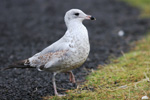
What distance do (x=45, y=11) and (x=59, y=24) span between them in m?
2.00

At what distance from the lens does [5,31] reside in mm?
9445

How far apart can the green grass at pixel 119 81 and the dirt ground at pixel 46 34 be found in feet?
1.04

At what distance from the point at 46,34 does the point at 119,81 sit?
448cm

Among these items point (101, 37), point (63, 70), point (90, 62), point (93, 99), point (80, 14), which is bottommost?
point (93, 99)

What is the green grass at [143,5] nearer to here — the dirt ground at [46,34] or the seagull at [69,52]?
the dirt ground at [46,34]

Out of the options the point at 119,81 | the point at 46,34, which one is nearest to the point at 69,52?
the point at 119,81

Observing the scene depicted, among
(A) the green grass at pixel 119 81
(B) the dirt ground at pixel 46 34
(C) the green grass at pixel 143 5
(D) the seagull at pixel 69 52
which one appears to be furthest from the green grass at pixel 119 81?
(C) the green grass at pixel 143 5

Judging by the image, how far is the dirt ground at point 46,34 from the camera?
15.9ft

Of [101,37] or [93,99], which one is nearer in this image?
[93,99]

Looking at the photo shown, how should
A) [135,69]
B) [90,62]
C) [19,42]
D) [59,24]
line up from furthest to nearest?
1. [59,24]
2. [19,42]
3. [90,62]
4. [135,69]

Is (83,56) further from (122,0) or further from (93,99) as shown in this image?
(122,0)

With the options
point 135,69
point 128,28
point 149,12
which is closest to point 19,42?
point 128,28

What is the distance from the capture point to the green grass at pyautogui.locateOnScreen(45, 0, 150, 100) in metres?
4.00

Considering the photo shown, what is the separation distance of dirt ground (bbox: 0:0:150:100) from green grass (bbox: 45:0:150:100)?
32cm
